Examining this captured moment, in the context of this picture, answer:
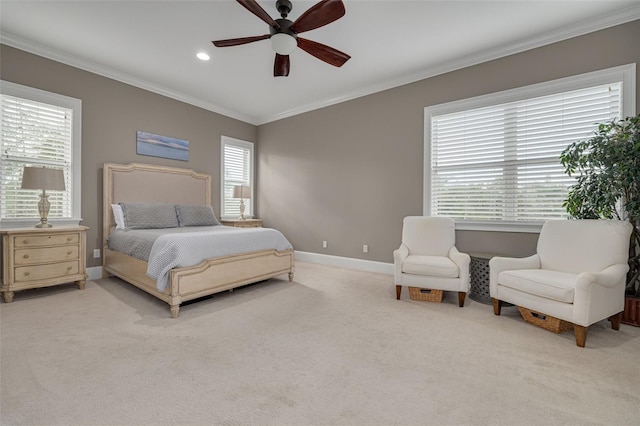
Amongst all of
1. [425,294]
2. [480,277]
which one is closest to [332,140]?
[425,294]

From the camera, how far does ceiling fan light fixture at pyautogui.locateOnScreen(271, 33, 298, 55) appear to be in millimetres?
2402

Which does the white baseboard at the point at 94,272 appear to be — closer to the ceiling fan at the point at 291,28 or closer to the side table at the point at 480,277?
the ceiling fan at the point at 291,28

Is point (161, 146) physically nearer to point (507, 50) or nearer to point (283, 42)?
point (283, 42)

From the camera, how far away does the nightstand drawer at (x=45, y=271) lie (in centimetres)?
296

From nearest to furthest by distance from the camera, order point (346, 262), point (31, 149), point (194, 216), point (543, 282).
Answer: point (543, 282), point (31, 149), point (194, 216), point (346, 262)

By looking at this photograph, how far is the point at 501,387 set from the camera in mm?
1601

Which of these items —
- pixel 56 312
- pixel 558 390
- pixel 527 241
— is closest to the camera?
pixel 558 390

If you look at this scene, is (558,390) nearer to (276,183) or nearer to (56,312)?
(56,312)

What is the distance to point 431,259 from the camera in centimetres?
315

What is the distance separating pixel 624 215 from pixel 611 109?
1.06 m

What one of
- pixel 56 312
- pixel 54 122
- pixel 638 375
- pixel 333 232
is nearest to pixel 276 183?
pixel 333 232

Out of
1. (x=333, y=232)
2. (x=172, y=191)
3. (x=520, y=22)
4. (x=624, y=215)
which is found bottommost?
(x=333, y=232)

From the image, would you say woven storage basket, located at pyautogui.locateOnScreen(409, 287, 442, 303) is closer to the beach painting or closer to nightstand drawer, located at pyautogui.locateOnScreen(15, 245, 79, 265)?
nightstand drawer, located at pyautogui.locateOnScreen(15, 245, 79, 265)

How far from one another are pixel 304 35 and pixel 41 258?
3755mm
